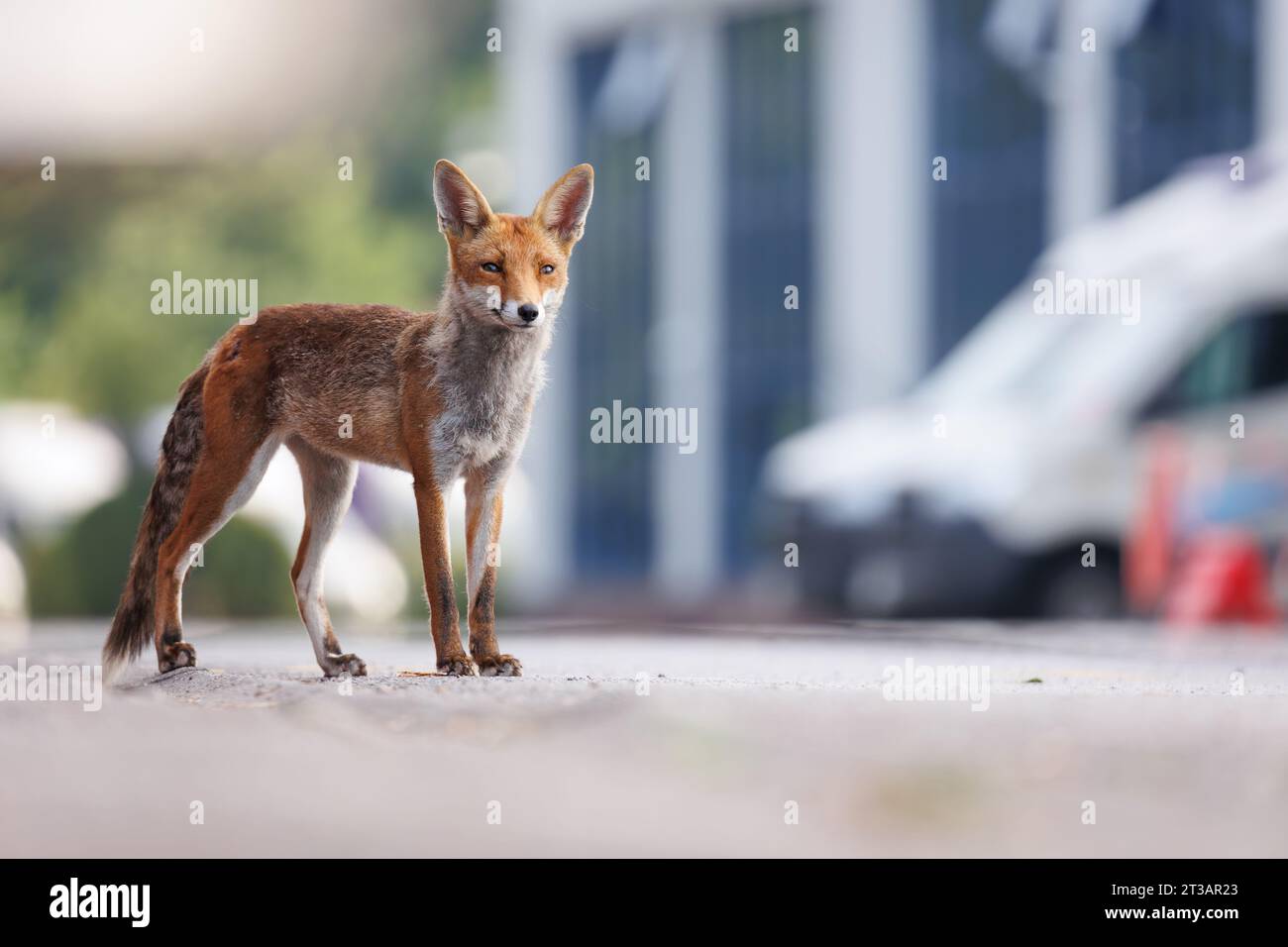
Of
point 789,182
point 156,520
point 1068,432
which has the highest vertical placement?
point 789,182

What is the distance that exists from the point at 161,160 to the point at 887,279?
9.36 m

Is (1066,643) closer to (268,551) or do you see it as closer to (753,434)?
(268,551)

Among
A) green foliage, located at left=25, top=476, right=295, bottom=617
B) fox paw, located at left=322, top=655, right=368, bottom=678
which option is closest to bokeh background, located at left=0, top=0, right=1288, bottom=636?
green foliage, located at left=25, top=476, right=295, bottom=617

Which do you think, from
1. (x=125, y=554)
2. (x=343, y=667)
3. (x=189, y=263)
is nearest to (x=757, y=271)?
(x=189, y=263)

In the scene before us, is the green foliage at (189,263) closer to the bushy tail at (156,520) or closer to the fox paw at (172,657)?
the bushy tail at (156,520)

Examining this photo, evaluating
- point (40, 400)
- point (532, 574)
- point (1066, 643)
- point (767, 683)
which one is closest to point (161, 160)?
point (532, 574)

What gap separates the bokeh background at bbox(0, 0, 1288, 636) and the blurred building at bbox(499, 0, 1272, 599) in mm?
42

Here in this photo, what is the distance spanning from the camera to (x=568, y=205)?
3488mm

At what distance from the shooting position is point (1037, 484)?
10.3m

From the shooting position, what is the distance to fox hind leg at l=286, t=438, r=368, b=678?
3762mm

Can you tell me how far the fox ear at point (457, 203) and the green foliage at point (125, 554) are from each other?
288 inches

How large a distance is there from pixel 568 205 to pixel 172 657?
129cm

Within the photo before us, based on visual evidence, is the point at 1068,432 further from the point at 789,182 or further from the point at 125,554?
the point at 789,182

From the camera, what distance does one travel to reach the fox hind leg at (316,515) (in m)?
3.76
